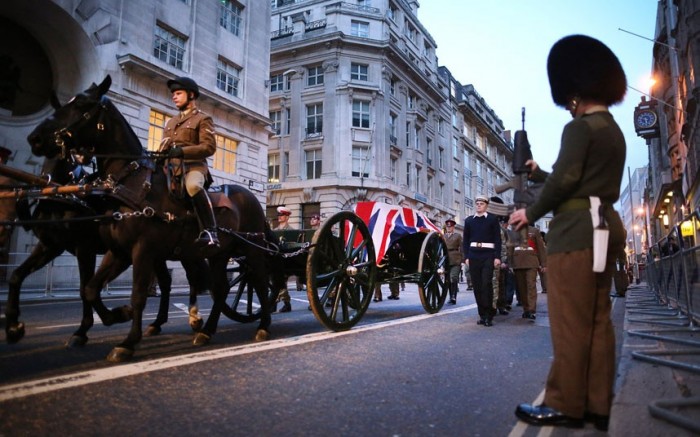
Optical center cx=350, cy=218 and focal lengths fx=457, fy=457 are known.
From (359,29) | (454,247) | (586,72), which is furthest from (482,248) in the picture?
(359,29)

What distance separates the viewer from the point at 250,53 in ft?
83.3

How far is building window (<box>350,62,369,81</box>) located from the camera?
3606cm

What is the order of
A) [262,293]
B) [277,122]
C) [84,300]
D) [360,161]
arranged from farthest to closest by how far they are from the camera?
[277,122], [360,161], [262,293], [84,300]

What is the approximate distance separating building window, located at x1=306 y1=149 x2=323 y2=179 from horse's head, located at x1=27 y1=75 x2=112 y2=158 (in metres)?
30.8

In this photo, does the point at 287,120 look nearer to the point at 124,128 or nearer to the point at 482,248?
the point at 482,248

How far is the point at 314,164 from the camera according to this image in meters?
35.3

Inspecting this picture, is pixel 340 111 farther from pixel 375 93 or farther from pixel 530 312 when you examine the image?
pixel 530 312

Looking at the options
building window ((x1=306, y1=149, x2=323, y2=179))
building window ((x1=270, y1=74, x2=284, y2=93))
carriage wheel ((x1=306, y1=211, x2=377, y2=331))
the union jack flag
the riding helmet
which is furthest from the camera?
building window ((x1=270, y1=74, x2=284, y2=93))

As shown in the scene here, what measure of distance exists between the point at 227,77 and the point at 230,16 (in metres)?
3.62

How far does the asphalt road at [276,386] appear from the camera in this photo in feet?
7.47

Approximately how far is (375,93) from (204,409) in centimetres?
3474

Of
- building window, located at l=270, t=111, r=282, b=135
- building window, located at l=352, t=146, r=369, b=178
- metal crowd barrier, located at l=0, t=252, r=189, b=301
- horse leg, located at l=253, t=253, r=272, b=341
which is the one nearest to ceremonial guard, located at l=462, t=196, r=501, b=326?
horse leg, located at l=253, t=253, r=272, b=341

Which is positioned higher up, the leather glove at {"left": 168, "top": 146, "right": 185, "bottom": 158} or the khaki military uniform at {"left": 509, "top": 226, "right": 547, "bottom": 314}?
the leather glove at {"left": 168, "top": 146, "right": 185, "bottom": 158}

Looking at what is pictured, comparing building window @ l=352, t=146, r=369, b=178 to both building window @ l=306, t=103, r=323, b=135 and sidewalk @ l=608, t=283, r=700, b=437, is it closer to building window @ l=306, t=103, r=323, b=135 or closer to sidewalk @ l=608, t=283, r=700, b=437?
building window @ l=306, t=103, r=323, b=135
